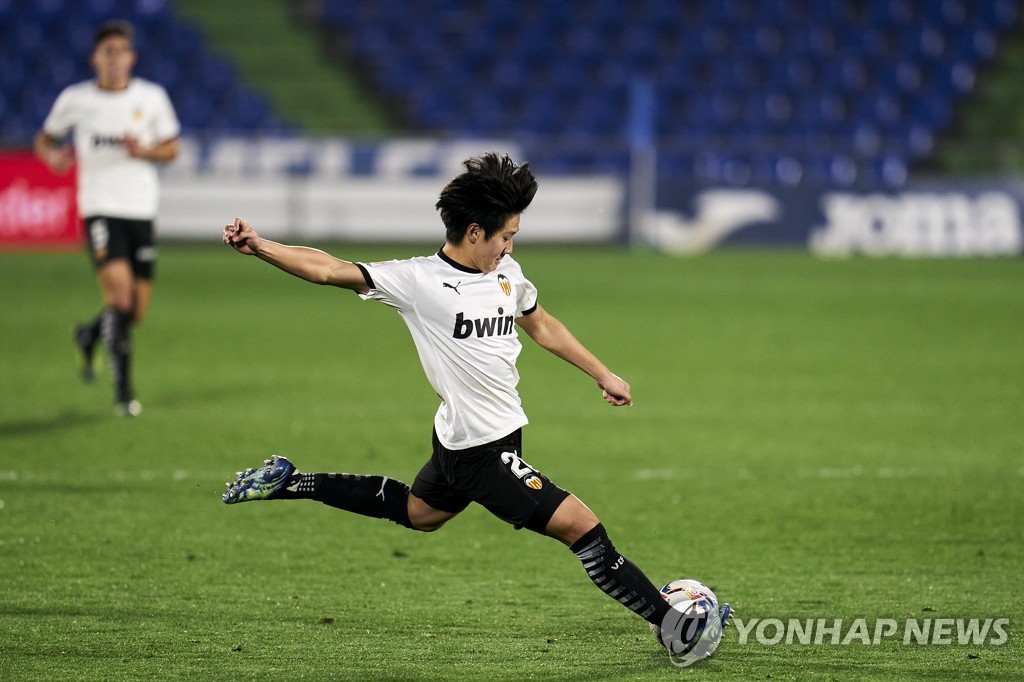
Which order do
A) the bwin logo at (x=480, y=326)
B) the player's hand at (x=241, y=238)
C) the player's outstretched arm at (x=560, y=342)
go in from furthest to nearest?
the player's outstretched arm at (x=560, y=342) < the bwin logo at (x=480, y=326) < the player's hand at (x=241, y=238)

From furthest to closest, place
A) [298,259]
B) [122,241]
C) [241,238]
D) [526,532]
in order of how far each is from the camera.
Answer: [122,241] < [526,532] < [298,259] < [241,238]

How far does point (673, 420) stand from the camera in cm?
981

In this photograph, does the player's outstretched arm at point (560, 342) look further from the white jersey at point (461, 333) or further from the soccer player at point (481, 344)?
the white jersey at point (461, 333)

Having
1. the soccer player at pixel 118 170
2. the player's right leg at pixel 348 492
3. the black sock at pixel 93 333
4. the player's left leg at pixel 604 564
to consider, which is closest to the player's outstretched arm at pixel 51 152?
the soccer player at pixel 118 170

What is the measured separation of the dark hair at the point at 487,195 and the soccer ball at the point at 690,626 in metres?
1.44

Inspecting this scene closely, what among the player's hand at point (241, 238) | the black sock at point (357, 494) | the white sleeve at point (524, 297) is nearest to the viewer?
the player's hand at point (241, 238)

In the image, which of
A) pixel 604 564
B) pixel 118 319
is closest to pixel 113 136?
pixel 118 319

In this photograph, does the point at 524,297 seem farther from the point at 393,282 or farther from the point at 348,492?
the point at 348,492

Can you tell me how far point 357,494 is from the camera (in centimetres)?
512

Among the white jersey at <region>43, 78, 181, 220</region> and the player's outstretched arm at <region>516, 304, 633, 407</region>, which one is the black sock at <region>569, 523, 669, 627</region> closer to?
the player's outstretched arm at <region>516, 304, 633, 407</region>

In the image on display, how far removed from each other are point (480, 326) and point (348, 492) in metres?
0.92

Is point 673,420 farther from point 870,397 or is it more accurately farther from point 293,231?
point 293,231

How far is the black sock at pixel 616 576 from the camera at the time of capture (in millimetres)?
4609

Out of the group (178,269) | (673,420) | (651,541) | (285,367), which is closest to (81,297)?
(178,269)
